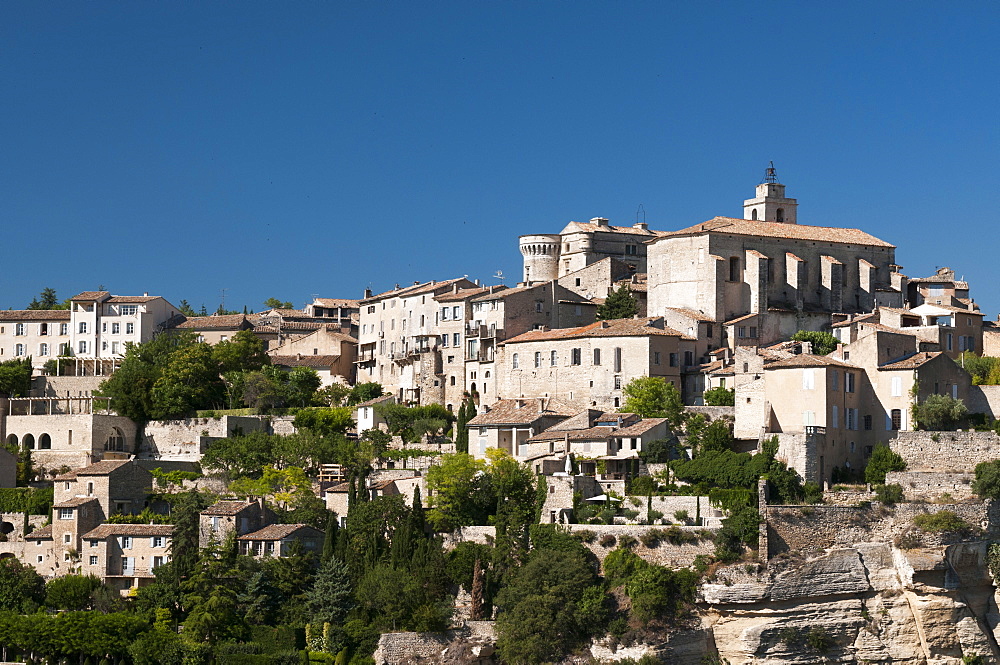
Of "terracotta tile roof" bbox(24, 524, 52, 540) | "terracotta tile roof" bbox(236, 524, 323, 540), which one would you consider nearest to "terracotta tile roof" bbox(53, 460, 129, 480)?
"terracotta tile roof" bbox(24, 524, 52, 540)

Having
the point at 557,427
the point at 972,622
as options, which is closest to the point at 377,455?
the point at 557,427

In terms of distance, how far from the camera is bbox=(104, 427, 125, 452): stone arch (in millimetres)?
74062

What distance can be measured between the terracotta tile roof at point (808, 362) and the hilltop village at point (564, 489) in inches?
6.7

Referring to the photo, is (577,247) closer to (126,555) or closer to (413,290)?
(413,290)

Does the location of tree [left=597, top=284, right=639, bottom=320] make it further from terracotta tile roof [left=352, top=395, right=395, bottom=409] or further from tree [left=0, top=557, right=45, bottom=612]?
tree [left=0, top=557, right=45, bottom=612]

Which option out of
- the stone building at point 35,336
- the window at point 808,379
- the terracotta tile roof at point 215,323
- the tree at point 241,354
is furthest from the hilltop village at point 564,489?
the terracotta tile roof at point 215,323

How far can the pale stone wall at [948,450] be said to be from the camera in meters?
60.4

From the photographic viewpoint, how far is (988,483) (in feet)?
191

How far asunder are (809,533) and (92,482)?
29.0 m

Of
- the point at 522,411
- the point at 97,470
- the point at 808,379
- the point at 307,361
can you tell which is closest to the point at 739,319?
the point at 522,411

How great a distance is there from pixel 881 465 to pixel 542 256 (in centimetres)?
3444

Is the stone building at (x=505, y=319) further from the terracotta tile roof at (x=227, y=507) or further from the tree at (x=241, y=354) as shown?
the terracotta tile roof at (x=227, y=507)

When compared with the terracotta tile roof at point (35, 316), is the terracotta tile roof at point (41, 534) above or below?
below

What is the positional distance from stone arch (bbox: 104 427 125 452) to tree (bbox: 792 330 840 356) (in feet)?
103
